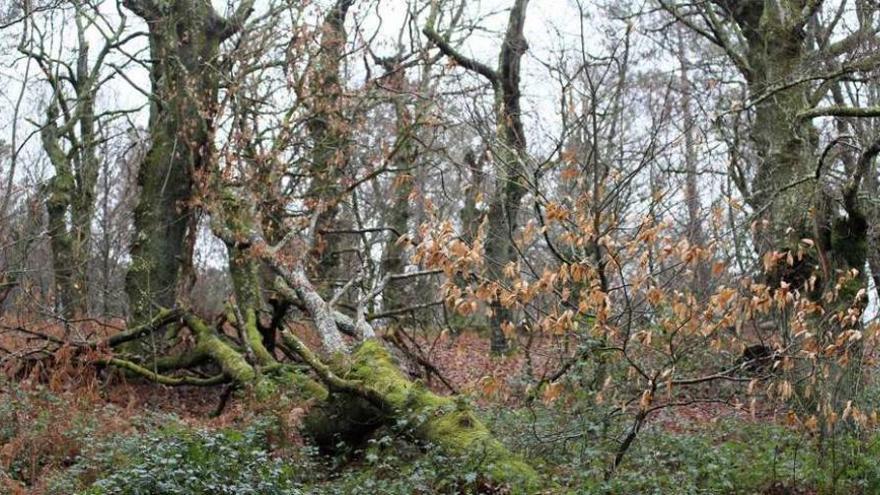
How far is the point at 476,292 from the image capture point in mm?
6789

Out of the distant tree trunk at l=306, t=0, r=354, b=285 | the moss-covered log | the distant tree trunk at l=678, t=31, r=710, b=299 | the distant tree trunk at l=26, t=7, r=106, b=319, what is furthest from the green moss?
the distant tree trunk at l=26, t=7, r=106, b=319

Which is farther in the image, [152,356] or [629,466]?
[152,356]

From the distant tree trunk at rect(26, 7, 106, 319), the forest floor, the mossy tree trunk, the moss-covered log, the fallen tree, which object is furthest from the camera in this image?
the distant tree trunk at rect(26, 7, 106, 319)

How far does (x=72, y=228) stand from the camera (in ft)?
67.8

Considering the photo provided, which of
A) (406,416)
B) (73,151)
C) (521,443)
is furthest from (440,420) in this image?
(73,151)

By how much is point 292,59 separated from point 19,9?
519cm

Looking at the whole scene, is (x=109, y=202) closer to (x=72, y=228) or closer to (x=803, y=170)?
(x=72, y=228)

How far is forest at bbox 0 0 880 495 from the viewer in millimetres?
7125

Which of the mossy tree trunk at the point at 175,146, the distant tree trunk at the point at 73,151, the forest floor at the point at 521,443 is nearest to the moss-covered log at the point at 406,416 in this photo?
the forest floor at the point at 521,443

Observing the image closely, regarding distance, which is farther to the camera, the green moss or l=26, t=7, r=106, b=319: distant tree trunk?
l=26, t=7, r=106, b=319: distant tree trunk

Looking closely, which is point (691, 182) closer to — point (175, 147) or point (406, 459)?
point (175, 147)

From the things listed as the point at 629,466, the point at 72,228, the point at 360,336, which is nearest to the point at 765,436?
the point at 629,466

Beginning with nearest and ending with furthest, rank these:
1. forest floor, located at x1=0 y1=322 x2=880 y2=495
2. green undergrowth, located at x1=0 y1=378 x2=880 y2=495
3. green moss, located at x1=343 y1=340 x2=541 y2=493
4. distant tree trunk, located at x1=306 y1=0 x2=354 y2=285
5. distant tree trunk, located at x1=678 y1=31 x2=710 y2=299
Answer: green undergrowth, located at x1=0 y1=378 x2=880 y2=495, forest floor, located at x1=0 y1=322 x2=880 y2=495, green moss, located at x1=343 y1=340 x2=541 y2=493, distant tree trunk, located at x1=678 y1=31 x2=710 y2=299, distant tree trunk, located at x1=306 y1=0 x2=354 y2=285

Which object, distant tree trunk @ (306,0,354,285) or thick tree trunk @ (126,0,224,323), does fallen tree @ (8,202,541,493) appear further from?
distant tree trunk @ (306,0,354,285)
